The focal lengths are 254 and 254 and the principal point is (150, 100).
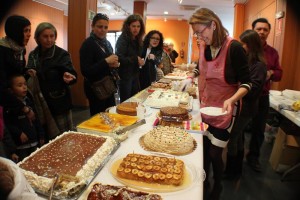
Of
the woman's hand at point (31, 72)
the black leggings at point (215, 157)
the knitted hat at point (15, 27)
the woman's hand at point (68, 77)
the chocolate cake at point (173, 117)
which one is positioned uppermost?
the knitted hat at point (15, 27)

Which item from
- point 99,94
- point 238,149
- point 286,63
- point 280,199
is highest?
point 286,63

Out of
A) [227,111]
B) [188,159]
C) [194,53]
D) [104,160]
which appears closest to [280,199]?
[227,111]

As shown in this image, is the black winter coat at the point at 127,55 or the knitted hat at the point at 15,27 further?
the black winter coat at the point at 127,55

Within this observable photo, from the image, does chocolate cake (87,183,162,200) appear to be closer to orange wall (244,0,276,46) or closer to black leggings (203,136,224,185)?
black leggings (203,136,224,185)

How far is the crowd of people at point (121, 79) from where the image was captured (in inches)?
62.6

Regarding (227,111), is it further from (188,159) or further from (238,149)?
(238,149)

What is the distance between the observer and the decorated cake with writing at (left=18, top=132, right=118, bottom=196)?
845mm

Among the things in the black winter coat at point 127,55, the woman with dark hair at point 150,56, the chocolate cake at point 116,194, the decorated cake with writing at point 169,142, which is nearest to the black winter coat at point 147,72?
the woman with dark hair at point 150,56

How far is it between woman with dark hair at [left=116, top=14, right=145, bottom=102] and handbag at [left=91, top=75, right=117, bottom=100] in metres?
0.38

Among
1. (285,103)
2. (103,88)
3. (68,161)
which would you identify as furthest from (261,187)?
(68,161)

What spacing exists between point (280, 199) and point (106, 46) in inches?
83.9

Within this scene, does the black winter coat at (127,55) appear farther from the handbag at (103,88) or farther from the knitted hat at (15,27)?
the knitted hat at (15,27)

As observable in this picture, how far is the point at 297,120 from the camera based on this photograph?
2.21 m

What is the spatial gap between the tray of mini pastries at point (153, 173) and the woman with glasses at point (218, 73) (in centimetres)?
59
